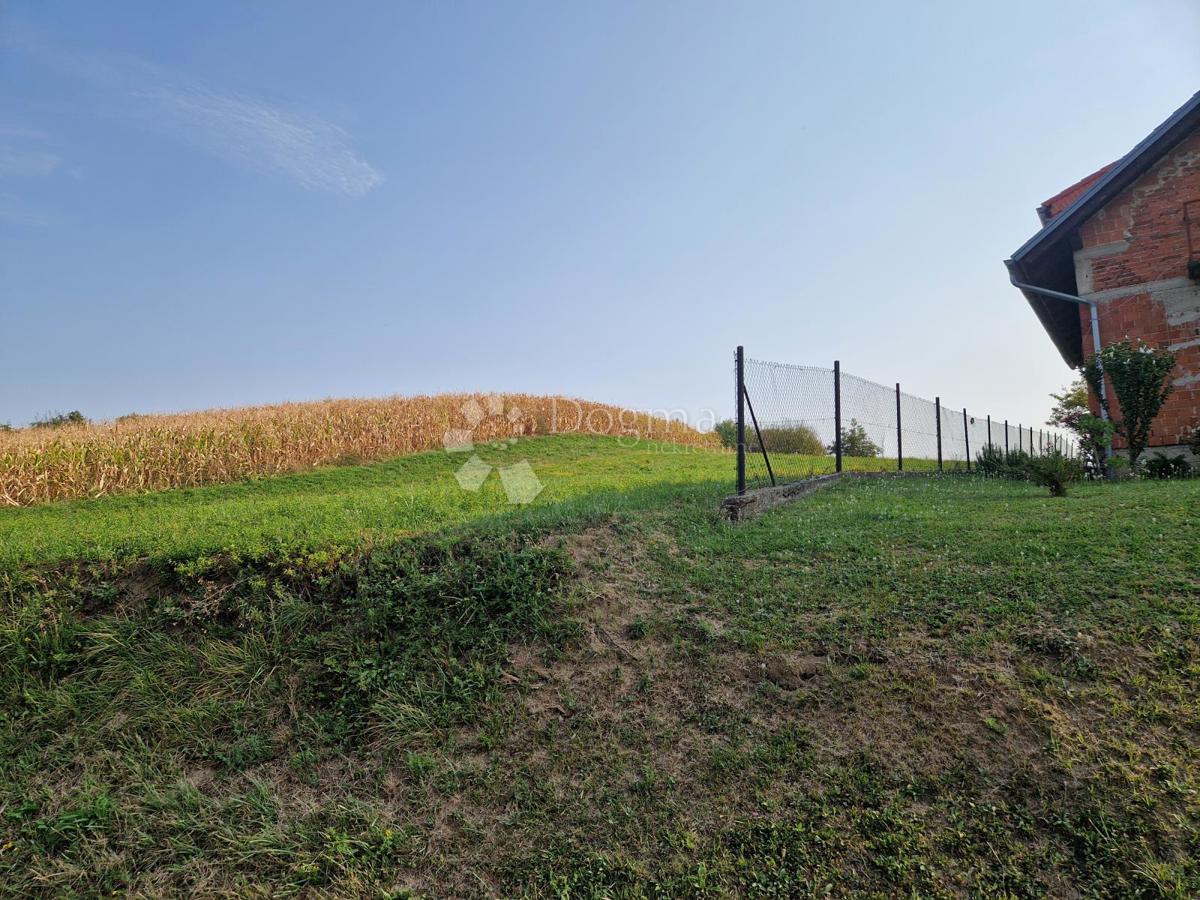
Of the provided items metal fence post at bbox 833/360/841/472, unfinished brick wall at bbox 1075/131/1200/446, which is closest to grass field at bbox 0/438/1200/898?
metal fence post at bbox 833/360/841/472

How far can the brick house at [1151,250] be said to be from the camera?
476 inches

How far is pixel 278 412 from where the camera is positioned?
821 inches

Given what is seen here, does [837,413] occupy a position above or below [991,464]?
above

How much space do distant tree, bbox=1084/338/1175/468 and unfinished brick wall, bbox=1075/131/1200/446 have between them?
415 mm

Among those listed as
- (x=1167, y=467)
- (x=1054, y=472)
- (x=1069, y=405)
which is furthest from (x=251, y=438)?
(x=1069, y=405)

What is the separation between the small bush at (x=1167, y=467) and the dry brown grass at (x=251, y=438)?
1573 centimetres

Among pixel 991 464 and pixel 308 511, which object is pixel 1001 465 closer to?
pixel 991 464

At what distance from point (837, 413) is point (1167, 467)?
5622 millimetres

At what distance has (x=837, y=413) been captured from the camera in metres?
12.1

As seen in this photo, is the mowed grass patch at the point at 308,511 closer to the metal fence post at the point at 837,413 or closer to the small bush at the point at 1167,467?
the metal fence post at the point at 837,413

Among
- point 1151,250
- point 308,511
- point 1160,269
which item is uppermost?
point 1151,250

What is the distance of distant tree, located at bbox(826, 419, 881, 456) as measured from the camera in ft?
41.7

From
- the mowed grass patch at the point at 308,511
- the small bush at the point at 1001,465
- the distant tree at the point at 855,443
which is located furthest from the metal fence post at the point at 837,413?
the small bush at the point at 1001,465

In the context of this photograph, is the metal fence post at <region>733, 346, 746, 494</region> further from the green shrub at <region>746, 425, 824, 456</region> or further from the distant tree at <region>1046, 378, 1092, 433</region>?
the distant tree at <region>1046, 378, 1092, 433</region>
